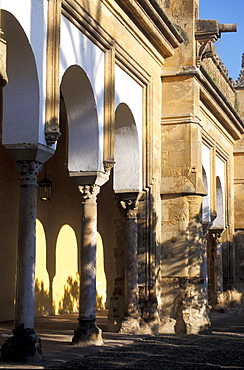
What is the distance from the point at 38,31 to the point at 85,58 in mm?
1650

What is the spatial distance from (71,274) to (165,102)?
16.8 feet

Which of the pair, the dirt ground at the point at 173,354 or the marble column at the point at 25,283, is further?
the dirt ground at the point at 173,354

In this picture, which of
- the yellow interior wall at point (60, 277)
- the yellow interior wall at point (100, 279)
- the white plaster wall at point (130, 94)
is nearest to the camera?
the white plaster wall at point (130, 94)

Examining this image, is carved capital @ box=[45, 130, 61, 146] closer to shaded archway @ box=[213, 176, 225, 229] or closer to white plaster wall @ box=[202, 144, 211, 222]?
white plaster wall @ box=[202, 144, 211, 222]

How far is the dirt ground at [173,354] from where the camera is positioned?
8242 mm

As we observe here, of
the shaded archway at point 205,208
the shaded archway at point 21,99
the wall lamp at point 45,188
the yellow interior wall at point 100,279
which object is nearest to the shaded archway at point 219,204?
the shaded archway at point 205,208

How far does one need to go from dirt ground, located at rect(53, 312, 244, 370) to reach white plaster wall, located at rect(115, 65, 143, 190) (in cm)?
286

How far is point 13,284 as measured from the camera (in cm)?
1402

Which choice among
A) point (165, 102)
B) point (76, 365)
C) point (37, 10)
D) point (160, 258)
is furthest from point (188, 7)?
point (76, 365)

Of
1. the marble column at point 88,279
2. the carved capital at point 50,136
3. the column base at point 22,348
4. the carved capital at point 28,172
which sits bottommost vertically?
the column base at point 22,348

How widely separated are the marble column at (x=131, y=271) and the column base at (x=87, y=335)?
6.11 ft

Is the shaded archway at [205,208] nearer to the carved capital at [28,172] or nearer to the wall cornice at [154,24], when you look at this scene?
the wall cornice at [154,24]

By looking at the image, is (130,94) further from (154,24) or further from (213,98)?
(213,98)

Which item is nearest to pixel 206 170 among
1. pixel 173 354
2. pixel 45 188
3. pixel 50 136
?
pixel 45 188
